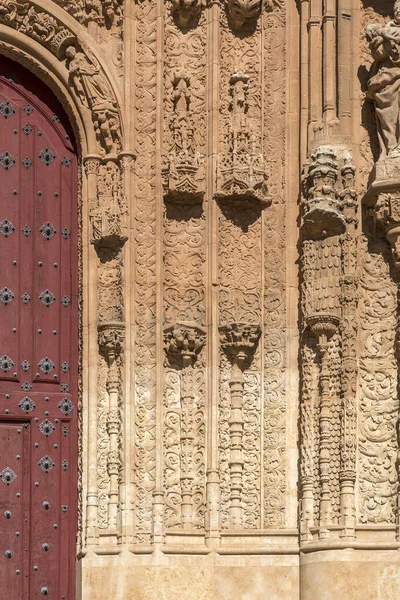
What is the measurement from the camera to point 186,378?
13.4 metres

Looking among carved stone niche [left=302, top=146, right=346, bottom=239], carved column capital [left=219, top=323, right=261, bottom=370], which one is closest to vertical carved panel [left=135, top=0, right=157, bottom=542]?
carved column capital [left=219, top=323, right=261, bottom=370]

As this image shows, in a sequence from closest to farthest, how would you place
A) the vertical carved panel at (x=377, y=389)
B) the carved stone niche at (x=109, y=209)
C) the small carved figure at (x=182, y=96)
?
the vertical carved panel at (x=377, y=389), the carved stone niche at (x=109, y=209), the small carved figure at (x=182, y=96)

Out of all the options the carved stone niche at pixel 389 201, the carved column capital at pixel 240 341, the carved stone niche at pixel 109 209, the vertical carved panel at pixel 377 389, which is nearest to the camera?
the vertical carved panel at pixel 377 389

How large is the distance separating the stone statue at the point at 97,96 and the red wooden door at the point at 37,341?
372mm

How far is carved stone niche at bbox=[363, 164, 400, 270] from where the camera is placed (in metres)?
13.1

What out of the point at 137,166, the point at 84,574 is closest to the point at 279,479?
the point at 84,574

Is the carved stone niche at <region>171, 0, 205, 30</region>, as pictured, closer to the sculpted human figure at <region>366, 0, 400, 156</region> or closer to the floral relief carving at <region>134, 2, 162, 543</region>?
the floral relief carving at <region>134, 2, 162, 543</region>

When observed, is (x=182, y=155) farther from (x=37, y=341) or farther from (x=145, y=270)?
(x=37, y=341)

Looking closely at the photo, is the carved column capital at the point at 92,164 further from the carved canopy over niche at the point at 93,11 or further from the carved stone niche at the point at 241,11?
the carved stone niche at the point at 241,11

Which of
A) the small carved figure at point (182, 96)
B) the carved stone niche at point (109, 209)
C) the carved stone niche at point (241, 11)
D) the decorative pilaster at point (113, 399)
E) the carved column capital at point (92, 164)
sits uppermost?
the carved stone niche at point (241, 11)

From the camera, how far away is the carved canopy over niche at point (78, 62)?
13945 millimetres

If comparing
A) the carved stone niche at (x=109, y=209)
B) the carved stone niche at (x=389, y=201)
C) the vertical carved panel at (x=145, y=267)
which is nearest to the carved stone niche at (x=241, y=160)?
the vertical carved panel at (x=145, y=267)

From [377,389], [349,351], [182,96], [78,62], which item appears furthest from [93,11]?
[377,389]

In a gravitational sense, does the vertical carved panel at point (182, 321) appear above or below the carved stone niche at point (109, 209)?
below
